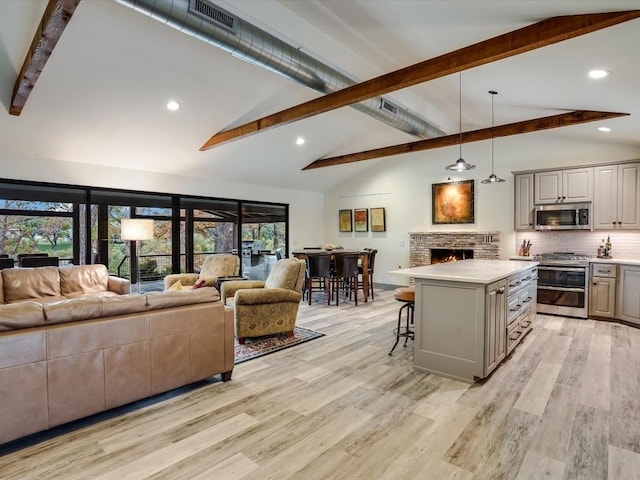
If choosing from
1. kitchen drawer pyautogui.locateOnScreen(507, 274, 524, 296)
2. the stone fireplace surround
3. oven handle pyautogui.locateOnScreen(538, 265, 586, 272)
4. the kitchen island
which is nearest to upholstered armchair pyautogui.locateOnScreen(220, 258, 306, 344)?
the kitchen island

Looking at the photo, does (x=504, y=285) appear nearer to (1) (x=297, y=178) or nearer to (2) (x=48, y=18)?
(2) (x=48, y=18)

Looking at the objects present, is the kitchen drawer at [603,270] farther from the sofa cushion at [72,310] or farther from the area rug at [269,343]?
the sofa cushion at [72,310]

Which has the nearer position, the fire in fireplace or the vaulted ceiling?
the vaulted ceiling

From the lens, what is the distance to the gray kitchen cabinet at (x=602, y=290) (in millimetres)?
5262

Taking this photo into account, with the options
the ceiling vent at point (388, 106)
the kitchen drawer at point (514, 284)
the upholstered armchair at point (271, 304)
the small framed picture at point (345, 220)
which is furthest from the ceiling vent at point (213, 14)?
the small framed picture at point (345, 220)

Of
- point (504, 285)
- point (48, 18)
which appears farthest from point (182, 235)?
point (504, 285)

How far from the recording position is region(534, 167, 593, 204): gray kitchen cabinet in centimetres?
573

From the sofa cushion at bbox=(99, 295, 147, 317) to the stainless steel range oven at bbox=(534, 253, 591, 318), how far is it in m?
5.80

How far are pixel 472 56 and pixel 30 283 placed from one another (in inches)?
238

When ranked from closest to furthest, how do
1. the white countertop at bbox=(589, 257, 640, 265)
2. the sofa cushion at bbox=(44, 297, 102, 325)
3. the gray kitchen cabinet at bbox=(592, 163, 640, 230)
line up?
the sofa cushion at bbox=(44, 297, 102, 325), the white countertop at bbox=(589, 257, 640, 265), the gray kitchen cabinet at bbox=(592, 163, 640, 230)

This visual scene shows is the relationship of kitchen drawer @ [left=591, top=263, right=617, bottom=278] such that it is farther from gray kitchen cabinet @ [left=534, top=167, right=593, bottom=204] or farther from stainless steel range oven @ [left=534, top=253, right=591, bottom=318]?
gray kitchen cabinet @ [left=534, top=167, right=593, bottom=204]

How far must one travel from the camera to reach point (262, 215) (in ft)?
29.0

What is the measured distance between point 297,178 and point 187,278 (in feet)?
14.1

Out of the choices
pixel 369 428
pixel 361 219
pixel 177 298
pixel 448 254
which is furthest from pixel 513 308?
pixel 361 219
